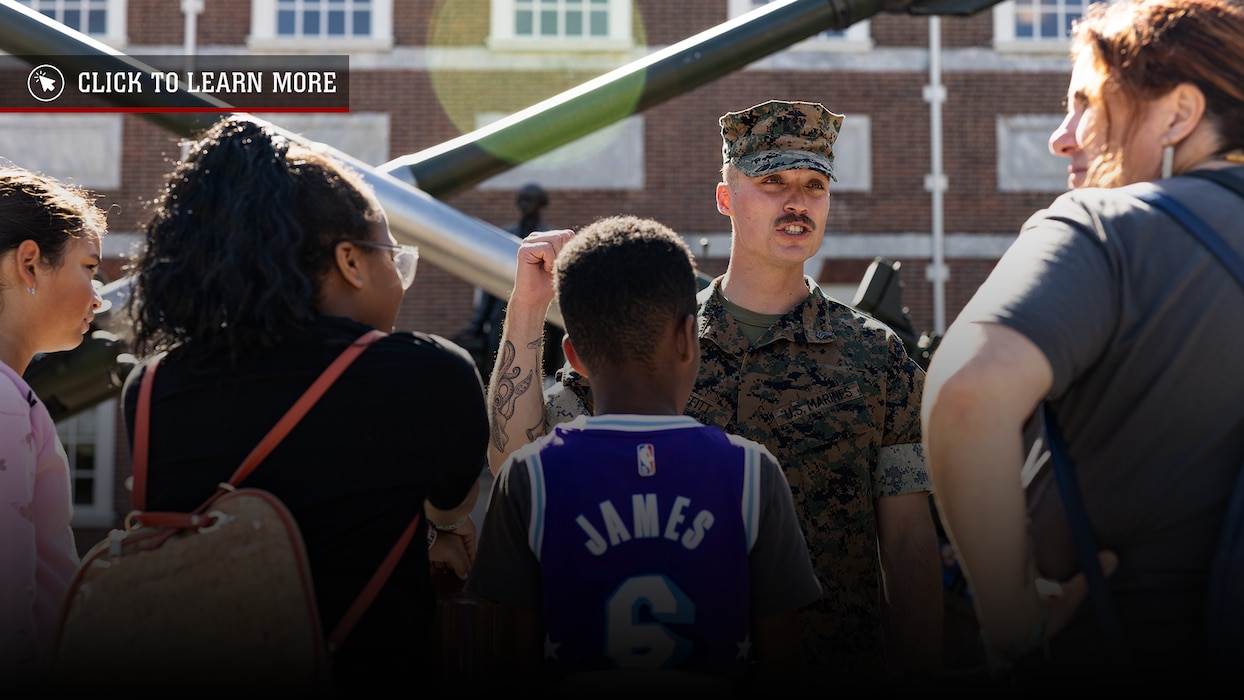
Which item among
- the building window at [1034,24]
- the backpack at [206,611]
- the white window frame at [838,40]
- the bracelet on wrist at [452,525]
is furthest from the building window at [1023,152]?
the backpack at [206,611]

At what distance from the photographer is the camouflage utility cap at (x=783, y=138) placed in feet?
9.45

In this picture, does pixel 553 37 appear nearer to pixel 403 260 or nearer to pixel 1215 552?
pixel 403 260

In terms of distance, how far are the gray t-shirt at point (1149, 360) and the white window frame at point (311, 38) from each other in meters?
14.0

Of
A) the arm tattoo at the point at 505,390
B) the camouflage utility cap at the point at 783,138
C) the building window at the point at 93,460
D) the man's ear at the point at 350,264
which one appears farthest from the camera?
the building window at the point at 93,460

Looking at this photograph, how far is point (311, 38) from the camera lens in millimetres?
14570

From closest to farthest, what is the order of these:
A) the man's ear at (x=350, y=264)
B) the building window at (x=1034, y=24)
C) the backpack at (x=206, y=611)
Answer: the backpack at (x=206, y=611) < the man's ear at (x=350, y=264) < the building window at (x=1034, y=24)

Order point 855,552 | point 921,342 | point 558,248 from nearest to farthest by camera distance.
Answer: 1. point 558,248
2. point 855,552
3. point 921,342

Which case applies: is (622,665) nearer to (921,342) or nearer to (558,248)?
(558,248)

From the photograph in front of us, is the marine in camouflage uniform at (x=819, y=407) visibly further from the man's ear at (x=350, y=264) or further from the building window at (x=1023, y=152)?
the building window at (x=1023, y=152)

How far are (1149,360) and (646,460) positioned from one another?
752mm

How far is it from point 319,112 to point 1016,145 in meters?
9.18

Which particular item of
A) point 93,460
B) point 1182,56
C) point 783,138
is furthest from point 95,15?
point 1182,56

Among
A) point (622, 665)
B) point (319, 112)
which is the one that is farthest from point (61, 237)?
point (319, 112)

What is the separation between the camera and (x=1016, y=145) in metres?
14.8
